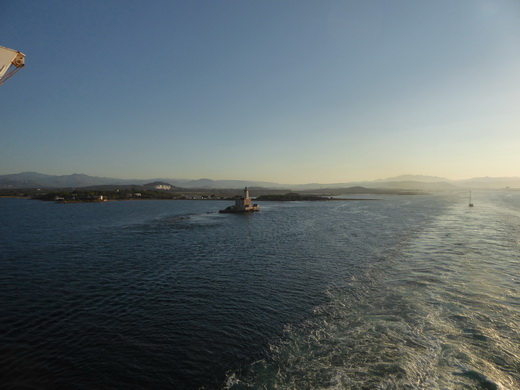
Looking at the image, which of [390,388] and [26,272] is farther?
[26,272]

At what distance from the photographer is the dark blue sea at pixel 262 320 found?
32.4 ft

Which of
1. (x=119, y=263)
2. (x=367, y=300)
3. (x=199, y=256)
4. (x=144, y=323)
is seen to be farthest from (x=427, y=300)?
(x=119, y=263)

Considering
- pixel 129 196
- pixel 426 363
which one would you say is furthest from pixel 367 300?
pixel 129 196

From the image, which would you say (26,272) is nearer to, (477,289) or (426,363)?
(426,363)

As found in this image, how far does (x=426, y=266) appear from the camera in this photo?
23078mm

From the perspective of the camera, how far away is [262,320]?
A: 1398cm

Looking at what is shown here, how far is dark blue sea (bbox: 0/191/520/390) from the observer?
9.88m

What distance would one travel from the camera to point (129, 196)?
155625 mm

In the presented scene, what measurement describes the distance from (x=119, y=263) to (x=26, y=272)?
23.5 feet

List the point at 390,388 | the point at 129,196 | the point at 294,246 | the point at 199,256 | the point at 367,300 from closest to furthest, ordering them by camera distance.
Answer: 1. the point at 390,388
2. the point at 367,300
3. the point at 199,256
4. the point at 294,246
5. the point at 129,196

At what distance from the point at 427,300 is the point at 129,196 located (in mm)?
166676

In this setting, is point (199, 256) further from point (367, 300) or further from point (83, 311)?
point (367, 300)

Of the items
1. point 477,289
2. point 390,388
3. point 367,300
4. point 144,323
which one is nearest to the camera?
point 390,388

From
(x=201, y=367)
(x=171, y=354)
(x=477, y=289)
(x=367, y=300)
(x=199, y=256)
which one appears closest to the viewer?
(x=201, y=367)
